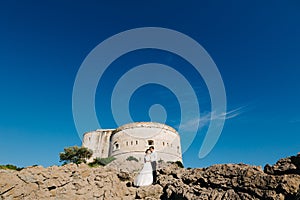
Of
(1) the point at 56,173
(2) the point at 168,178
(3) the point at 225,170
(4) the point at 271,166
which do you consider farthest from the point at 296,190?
(1) the point at 56,173

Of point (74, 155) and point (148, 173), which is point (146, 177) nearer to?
point (148, 173)

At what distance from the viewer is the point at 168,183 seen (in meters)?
8.77

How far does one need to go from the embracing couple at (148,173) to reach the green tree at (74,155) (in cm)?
2618

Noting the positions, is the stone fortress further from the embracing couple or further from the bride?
the bride

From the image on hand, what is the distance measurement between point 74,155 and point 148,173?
95.6 feet

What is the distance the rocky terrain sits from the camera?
5.45 m

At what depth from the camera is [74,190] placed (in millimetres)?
8281

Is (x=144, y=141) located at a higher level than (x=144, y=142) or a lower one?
higher

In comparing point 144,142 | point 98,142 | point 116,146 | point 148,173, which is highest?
point 98,142

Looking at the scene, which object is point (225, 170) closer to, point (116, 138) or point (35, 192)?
point (35, 192)

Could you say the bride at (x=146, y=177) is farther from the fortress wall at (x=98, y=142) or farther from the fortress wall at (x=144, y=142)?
the fortress wall at (x=98, y=142)

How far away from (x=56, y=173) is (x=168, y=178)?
196 inches

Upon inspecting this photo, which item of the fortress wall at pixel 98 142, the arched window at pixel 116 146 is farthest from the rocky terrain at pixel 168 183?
the fortress wall at pixel 98 142

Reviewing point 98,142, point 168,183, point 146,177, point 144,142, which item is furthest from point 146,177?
point 98,142
